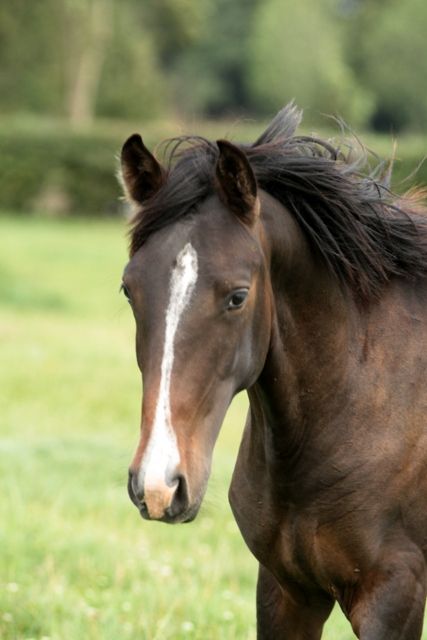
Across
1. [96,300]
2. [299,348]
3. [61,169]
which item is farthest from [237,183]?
[61,169]

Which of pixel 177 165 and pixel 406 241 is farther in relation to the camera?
pixel 406 241

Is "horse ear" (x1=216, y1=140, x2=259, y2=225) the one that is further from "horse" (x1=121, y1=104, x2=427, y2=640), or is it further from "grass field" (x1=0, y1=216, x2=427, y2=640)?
"grass field" (x1=0, y1=216, x2=427, y2=640)

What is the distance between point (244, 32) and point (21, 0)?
38.2 meters

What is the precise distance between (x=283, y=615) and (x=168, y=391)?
129 centimetres

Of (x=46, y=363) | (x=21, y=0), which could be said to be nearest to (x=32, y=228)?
(x=46, y=363)

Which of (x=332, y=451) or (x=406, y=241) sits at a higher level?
(x=406, y=241)

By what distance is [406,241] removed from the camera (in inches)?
155

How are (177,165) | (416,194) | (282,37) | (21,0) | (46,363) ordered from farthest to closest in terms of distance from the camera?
(282,37) → (21,0) → (46,363) → (416,194) → (177,165)

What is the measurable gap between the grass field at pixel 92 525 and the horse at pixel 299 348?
32 cm

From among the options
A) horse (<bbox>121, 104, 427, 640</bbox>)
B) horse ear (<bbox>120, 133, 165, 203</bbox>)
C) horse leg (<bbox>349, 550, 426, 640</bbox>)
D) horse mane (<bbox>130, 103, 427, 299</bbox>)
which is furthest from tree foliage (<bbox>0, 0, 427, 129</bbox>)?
horse leg (<bbox>349, 550, 426, 640</bbox>)

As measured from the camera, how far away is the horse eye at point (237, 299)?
3240mm

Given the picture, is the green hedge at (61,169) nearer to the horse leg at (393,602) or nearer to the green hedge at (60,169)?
the green hedge at (60,169)

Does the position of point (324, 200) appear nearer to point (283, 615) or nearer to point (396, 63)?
point (283, 615)

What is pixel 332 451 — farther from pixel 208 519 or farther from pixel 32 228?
pixel 32 228
